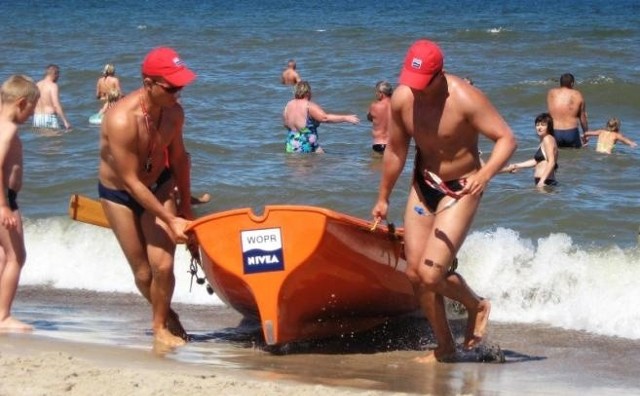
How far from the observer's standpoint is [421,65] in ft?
21.6

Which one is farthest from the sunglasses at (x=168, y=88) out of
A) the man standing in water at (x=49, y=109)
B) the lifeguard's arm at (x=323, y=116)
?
the man standing in water at (x=49, y=109)

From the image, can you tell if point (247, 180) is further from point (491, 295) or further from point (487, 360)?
point (487, 360)

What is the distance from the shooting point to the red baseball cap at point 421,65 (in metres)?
6.55

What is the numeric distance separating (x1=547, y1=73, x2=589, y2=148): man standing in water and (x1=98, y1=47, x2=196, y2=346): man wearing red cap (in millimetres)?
10277

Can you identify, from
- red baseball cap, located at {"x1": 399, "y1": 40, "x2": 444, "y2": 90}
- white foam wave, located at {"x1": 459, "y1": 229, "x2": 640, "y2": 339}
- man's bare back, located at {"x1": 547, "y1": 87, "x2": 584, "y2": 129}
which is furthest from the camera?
man's bare back, located at {"x1": 547, "y1": 87, "x2": 584, "y2": 129}

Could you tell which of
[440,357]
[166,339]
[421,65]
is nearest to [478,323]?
[440,357]

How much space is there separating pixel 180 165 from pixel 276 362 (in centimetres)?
125

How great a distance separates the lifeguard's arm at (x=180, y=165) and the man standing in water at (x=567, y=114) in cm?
1013

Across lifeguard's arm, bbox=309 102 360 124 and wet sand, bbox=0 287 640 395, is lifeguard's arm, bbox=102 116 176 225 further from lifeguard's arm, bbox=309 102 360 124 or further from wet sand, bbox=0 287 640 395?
lifeguard's arm, bbox=309 102 360 124

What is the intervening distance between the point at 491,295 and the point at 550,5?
154ft

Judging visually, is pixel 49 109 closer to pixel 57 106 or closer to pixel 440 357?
pixel 57 106

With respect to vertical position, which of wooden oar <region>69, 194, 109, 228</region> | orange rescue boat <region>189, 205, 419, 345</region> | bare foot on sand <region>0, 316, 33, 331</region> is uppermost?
wooden oar <region>69, 194, 109, 228</region>

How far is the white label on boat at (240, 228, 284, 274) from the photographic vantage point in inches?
275

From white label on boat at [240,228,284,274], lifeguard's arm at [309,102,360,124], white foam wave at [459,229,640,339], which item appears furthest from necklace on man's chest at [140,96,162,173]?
lifeguard's arm at [309,102,360,124]
